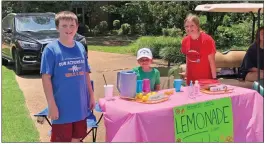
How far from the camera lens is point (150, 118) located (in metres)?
3.60

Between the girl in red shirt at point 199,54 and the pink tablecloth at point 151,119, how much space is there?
87 cm

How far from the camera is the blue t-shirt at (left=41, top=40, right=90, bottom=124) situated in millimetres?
3521

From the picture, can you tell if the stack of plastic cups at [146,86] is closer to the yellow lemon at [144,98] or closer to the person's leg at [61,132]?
the yellow lemon at [144,98]

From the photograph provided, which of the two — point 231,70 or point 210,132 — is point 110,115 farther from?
point 231,70

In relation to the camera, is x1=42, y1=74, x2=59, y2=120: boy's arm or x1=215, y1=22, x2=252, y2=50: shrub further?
x1=215, y1=22, x2=252, y2=50: shrub

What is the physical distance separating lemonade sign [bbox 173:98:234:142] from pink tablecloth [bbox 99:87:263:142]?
0.06 m

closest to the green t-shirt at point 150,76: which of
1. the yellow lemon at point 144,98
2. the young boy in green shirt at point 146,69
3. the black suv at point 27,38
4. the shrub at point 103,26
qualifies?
the young boy in green shirt at point 146,69

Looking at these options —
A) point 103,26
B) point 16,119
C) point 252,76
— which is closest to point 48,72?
point 16,119

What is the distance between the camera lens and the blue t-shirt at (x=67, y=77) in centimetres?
352

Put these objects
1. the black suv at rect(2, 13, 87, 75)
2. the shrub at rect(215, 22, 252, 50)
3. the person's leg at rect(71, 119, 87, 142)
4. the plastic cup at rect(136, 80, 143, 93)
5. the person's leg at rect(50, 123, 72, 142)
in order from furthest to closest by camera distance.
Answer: the shrub at rect(215, 22, 252, 50) → the black suv at rect(2, 13, 87, 75) → the plastic cup at rect(136, 80, 143, 93) → the person's leg at rect(71, 119, 87, 142) → the person's leg at rect(50, 123, 72, 142)

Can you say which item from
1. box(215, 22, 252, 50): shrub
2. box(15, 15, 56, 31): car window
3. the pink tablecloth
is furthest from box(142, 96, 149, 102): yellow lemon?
box(215, 22, 252, 50): shrub

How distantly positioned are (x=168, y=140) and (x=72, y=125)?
3.04 feet

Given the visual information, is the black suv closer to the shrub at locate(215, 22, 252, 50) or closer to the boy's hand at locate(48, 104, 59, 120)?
the boy's hand at locate(48, 104, 59, 120)

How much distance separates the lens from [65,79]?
3607mm
